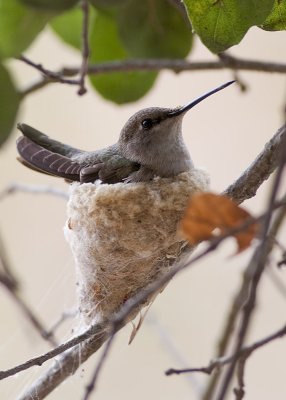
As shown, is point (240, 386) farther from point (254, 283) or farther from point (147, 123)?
point (147, 123)

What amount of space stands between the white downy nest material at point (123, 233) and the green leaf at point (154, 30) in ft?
1.06

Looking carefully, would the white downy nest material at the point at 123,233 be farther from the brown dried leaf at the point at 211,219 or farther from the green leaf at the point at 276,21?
the brown dried leaf at the point at 211,219

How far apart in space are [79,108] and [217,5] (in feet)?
8.02

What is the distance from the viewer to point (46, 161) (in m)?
1.78

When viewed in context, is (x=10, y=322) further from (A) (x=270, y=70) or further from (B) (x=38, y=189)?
(A) (x=270, y=70)

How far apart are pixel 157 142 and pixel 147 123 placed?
0.05 m

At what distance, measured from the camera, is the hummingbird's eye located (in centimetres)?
193

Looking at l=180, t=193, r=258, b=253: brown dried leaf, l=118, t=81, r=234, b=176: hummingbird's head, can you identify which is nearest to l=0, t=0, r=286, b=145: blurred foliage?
l=118, t=81, r=234, b=176: hummingbird's head

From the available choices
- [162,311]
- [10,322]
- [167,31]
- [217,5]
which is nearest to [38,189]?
[167,31]

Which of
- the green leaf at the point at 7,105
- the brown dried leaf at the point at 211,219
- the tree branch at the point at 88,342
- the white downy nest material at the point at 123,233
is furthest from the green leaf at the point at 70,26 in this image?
the brown dried leaf at the point at 211,219

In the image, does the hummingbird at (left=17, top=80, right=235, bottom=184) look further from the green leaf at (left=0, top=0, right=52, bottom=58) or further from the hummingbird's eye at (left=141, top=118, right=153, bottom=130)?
the green leaf at (left=0, top=0, right=52, bottom=58)

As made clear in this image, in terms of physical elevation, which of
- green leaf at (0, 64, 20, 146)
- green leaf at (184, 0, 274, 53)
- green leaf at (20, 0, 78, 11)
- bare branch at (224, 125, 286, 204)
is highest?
green leaf at (20, 0, 78, 11)

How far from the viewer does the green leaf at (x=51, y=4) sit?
1.10 metres

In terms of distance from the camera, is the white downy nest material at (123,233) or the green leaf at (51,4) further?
the white downy nest material at (123,233)
